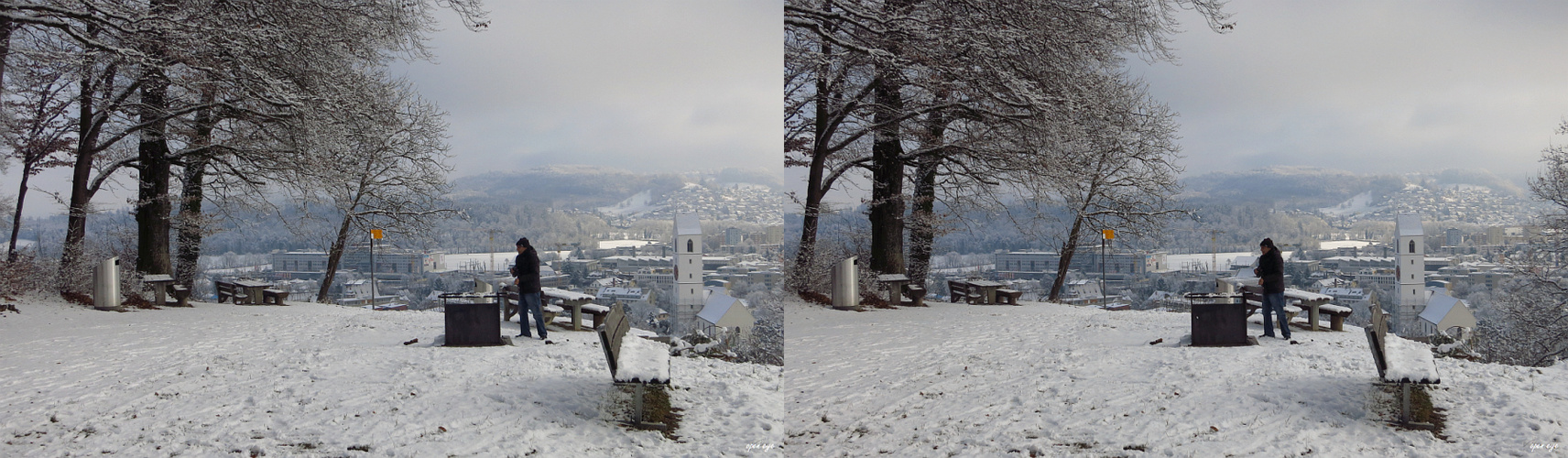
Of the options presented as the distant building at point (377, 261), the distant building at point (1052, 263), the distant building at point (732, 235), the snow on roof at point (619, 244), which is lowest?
the distant building at point (1052, 263)

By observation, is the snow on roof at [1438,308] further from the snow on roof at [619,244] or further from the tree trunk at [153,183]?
the tree trunk at [153,183]

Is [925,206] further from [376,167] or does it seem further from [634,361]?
[376,167]

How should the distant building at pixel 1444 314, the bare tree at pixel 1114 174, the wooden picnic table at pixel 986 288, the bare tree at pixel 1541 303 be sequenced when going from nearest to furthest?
the bare tree at pixel 1541 303 → the distant building at pixel 1444 314 → the bare tree at pixel 1114 174 → the wooden picnic table at pixel 986 288

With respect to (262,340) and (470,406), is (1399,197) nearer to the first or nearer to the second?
(470,406)

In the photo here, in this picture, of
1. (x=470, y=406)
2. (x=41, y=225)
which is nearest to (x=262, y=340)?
(x=41, y=225)

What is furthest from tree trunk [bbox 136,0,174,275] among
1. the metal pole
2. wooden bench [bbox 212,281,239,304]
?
the metal pole

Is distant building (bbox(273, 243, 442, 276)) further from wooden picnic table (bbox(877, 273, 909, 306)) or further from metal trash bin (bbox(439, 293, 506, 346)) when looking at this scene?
wooden picnic table (bbox(877, 273, 909, 306))

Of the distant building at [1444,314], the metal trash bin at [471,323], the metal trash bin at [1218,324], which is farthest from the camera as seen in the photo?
the metal trash bin at [1218,324]

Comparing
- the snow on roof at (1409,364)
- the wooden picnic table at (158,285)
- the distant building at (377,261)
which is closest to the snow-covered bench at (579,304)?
the distant building at (377,261)
